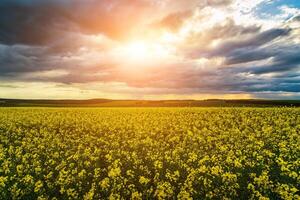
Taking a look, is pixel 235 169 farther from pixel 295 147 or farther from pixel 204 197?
pixel 295 147

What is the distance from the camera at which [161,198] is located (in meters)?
9.18

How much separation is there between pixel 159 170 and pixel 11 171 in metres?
6.60

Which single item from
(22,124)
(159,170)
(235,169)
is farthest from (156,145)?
(22,124)

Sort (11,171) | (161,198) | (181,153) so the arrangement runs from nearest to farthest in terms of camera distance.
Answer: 1. (161,198)
2. (11,171)
3. (181,153)

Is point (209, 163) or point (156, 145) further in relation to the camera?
point (156, 145)

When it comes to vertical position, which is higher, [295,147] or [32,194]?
[295,147]

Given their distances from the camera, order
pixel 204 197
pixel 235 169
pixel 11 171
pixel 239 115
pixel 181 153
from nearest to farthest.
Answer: pixel 204 197
pixel 235 169
pixel 11 171
pixel 181 153
pixel 239 115

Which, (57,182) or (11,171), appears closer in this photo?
(57,182)

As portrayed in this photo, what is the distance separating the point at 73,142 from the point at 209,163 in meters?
9.55

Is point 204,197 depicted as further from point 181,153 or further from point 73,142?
point 73,142

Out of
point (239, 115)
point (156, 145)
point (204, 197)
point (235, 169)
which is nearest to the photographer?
point (204, 197)

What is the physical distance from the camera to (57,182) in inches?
430

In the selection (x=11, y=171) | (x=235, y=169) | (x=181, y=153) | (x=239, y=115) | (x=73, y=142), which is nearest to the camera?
(x=235, y=169)

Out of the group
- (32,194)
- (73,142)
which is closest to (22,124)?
(73,142)
